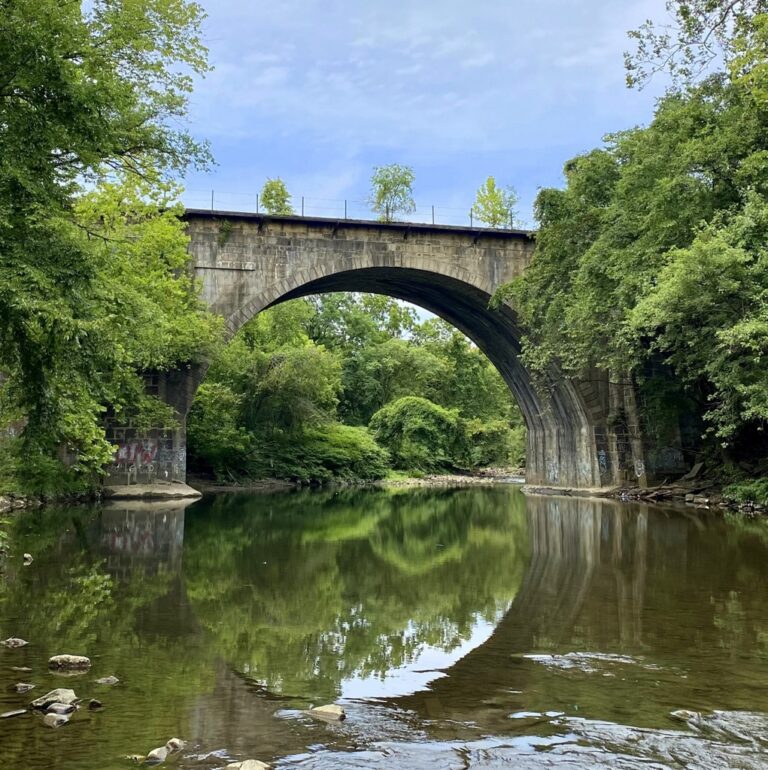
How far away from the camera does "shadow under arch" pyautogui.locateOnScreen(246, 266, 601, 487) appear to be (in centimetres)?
2973

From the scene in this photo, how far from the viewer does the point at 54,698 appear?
4809mm

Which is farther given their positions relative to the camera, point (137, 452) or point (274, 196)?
point (274, 196)

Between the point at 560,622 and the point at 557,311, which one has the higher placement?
the point at 557,311

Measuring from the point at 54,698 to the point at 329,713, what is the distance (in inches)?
64.8

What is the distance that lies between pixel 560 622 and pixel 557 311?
63.7 ft

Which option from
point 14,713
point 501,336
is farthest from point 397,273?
point 14,713

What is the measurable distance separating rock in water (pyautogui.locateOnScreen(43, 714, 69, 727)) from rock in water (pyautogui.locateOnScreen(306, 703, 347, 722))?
140 centimetres

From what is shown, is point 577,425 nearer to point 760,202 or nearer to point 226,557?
point 760,202

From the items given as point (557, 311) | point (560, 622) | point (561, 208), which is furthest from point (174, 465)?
point (560, 622)

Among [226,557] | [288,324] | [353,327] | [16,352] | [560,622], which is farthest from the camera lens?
[353,327]

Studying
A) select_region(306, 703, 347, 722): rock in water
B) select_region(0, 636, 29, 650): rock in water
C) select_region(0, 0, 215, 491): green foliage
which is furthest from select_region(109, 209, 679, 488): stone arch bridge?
select_region(306, 703, 347, 722): rock in water

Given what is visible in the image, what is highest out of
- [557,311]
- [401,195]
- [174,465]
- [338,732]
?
[401,195]

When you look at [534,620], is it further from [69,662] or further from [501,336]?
[501,336]

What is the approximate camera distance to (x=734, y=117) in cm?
1969
